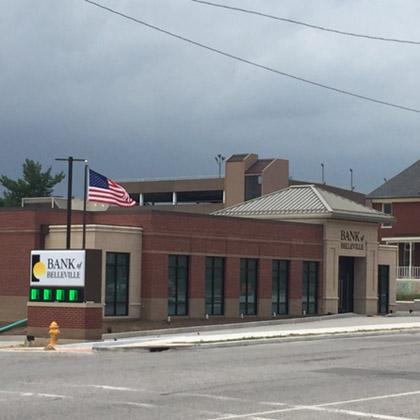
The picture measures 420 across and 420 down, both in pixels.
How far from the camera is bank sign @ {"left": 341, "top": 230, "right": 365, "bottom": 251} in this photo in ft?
159

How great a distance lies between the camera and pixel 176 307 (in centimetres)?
4059

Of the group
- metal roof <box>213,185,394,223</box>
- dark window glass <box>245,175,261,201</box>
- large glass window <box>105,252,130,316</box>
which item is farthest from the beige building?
large glass window <box>105,252,130,316</box>

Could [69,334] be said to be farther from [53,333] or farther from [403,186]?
[403,186]

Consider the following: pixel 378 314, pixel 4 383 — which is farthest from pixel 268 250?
pixel 4 383

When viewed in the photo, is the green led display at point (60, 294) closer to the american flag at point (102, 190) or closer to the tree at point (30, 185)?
the american flag at point (102, 190)

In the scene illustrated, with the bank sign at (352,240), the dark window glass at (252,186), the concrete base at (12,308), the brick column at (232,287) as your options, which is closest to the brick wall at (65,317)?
the concrete base at (12,308)

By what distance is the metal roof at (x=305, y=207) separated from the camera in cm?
4766

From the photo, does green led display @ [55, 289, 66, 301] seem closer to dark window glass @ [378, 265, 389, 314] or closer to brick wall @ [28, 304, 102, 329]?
brick wall @ [28, 304, 102, 329]

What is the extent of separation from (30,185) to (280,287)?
58.6 metres

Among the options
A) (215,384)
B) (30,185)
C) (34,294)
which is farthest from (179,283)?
(30,185)

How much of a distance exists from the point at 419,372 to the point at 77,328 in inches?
516

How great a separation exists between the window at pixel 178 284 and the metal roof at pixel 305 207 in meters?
7.90

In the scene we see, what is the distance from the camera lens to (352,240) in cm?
4909

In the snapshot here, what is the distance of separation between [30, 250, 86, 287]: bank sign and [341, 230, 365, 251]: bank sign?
20.1 meters
